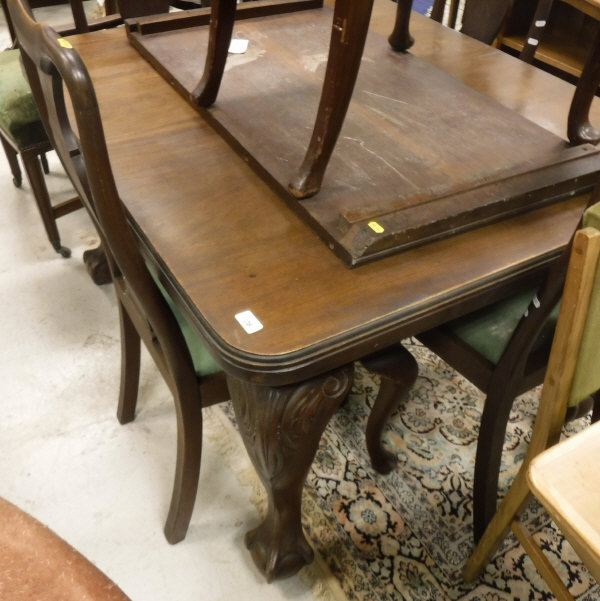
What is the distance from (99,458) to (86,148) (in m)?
0.96

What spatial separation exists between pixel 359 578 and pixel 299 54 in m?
1.17

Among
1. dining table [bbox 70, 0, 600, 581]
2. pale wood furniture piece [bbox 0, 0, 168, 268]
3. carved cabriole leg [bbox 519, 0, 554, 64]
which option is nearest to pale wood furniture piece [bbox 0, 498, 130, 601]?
dining table [bbox 70, 0, 600, 581]

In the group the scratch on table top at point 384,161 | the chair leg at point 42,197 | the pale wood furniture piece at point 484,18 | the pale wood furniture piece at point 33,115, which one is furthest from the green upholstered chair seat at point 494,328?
the chair leg at point 42,197

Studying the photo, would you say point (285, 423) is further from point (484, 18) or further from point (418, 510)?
point (484, 18)

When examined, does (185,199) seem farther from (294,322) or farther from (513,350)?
→ (513,350)

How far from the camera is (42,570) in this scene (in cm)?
62

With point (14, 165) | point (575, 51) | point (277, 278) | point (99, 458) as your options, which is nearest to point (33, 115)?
point (14, 165)

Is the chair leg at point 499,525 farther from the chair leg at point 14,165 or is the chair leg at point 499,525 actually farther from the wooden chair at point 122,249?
the chair leg at point 14,165

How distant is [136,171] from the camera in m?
1.05

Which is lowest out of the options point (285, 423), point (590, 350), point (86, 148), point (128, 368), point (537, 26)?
point (128, 368)

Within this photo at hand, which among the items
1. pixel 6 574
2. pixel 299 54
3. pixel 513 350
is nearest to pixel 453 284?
pixel 513 350

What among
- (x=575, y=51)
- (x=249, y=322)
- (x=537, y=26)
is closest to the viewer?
(x=249, y=322)

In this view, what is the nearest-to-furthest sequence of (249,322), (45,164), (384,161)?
(249,322)
(384,161)
(45,164)

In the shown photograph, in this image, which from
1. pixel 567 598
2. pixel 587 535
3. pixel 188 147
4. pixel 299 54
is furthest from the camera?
pixel 299 54
